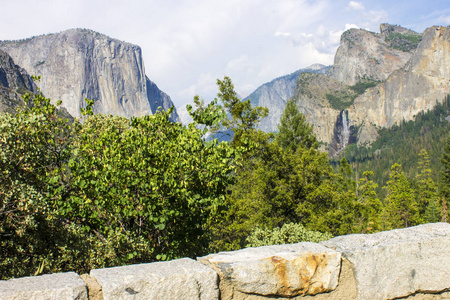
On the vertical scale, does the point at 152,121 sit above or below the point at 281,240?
above

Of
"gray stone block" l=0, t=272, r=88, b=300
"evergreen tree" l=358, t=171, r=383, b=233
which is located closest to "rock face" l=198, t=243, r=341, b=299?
"gray stone block" l=0, t=272, r=88, b=300

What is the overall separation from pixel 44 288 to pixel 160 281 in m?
0.84

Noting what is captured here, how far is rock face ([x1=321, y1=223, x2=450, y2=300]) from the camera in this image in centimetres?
343

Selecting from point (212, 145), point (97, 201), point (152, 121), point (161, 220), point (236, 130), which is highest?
point (236, 130)

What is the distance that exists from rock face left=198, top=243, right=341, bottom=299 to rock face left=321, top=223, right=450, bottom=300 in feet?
0.85

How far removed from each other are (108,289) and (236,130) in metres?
18.5

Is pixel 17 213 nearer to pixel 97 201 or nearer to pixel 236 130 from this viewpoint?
pixel 97 201

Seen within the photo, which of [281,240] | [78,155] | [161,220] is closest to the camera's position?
[161,220]

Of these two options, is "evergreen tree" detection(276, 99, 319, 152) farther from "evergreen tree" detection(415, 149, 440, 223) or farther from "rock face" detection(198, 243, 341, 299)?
"evergreen tree" detection(415, 149, 440, 223)

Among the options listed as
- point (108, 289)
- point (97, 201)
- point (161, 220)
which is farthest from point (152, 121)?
point (108, 289)

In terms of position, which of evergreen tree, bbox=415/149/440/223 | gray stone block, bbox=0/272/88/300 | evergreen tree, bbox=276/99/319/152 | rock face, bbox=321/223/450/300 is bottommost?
evergreen tree, bbox=415/149/440/223

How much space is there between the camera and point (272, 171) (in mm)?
18109

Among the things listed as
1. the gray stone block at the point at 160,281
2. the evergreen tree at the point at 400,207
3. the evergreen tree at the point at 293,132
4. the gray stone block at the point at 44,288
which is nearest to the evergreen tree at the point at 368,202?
the evergreen tree at the point at 400,207

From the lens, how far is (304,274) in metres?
3.33
